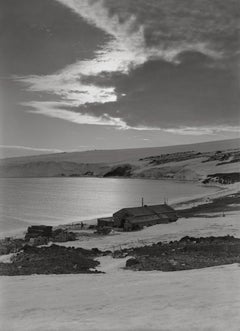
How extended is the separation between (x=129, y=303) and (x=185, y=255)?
40.9 ft

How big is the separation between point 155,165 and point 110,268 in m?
A: 156

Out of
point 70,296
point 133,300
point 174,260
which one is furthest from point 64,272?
point 133,300

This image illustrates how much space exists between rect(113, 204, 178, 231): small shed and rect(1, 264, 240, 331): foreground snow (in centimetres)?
2653

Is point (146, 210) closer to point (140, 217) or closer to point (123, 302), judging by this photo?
point (140, 217)

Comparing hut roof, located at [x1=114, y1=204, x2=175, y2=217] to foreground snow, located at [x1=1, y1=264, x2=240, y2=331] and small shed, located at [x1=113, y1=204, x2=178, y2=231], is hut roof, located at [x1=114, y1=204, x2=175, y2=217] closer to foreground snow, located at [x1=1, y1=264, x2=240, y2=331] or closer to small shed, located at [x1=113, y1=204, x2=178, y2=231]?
small shed, located at [x1=113, y1=204, x2=178, y2=231]

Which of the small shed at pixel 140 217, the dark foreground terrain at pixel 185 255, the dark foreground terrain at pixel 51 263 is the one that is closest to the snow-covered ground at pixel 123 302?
the dark foreground terrain at pixel 51 263

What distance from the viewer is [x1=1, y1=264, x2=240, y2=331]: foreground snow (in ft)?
30.0

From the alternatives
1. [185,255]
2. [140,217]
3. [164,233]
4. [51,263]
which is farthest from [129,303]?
[140,217]

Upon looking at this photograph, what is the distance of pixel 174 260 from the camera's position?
21531 millimetres

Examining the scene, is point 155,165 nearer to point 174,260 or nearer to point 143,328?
point 174,260

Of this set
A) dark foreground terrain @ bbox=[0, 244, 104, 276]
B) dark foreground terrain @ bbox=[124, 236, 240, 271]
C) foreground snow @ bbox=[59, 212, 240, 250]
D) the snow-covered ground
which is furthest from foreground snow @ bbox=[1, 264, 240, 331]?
foreground snow @ bbox=[59, 212, 240, 250]

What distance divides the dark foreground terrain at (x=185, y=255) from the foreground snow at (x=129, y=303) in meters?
4.20

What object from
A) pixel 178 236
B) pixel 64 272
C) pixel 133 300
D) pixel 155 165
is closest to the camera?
pixel 133 300

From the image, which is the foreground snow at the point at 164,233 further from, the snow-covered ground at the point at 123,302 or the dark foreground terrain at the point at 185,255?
the snow-covered ground at the point at 123,302
